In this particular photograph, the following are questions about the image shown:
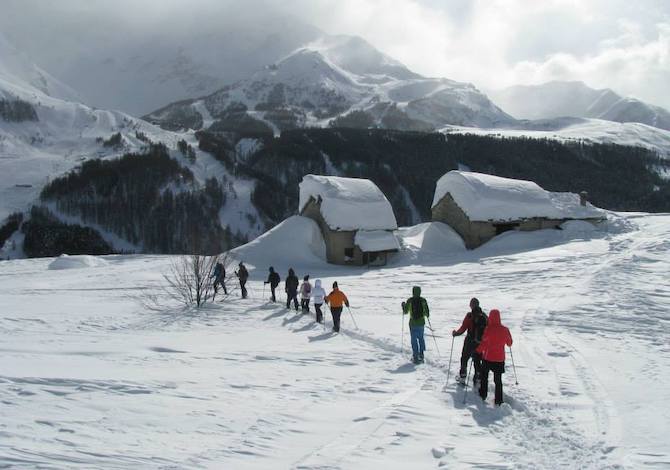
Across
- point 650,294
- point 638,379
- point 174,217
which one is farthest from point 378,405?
point 174,217

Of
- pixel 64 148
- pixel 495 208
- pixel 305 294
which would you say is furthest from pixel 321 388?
pixel 64 148

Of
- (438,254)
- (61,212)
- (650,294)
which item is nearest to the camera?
(650,294)

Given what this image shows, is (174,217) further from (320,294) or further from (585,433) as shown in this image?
(585,433)

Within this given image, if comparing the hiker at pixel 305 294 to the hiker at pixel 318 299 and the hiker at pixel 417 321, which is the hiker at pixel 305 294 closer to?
the hiker at pixel 318 299

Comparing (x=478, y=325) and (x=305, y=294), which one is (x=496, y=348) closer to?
(x=478, y=325)

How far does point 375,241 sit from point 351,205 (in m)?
3.52

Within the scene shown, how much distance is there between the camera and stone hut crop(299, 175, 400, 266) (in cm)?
3588

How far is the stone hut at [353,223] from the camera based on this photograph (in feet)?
118

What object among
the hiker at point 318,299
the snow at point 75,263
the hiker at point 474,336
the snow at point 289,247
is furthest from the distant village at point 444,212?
the hiker at point 474,336

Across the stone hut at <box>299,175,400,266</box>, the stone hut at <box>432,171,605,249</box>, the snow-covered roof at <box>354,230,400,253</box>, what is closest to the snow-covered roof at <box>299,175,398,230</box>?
the stone hut at <box>299,175,400,266</box>

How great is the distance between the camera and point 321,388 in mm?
8906

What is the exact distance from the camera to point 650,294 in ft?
62.1

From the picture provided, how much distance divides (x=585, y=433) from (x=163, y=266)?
92.3 ft

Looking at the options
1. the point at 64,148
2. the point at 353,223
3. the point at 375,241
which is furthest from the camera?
the point at 64,148
